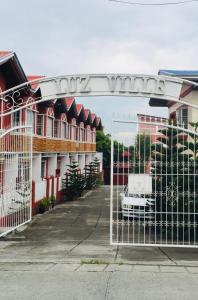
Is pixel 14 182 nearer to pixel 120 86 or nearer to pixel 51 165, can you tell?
pixel 120 86

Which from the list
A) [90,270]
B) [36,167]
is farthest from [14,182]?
[36,167]

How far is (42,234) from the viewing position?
42.8 ft

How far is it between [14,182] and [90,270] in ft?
15.4

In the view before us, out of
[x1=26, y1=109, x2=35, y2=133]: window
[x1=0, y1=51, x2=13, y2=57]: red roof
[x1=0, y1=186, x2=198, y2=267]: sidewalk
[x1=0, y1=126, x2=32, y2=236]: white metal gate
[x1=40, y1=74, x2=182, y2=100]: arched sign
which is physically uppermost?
[x1=0, y1=51, x2=13, y2=57]: red roof

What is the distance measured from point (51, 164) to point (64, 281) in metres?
17.4

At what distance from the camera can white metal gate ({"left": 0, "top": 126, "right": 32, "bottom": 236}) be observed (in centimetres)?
1135

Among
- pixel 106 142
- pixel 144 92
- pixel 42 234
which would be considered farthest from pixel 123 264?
pixel 106 142

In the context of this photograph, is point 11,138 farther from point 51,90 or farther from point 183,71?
point 183,71

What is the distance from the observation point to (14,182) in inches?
460

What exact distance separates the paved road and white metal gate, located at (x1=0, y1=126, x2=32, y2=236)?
558 millimetres

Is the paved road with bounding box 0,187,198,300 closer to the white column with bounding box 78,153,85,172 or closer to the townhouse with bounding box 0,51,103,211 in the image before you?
the townhouse with bounding box 0,51,103,211

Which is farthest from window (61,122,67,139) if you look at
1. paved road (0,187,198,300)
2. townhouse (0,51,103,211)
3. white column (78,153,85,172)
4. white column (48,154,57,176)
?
paved road (0,187,198,300)

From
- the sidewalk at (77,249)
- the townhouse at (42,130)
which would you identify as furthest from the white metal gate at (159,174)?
the townhouse at (42,130)

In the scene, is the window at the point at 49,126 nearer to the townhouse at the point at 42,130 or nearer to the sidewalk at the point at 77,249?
the townhouse at the point at 42,130
